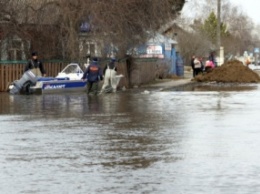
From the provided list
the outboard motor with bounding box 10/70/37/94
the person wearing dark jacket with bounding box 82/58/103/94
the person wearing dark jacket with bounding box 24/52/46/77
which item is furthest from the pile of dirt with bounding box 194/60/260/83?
the outboard motor with bounding box 10/70/37/94

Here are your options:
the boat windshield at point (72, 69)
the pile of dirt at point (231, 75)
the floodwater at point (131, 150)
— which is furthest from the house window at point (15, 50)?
the pile of dirt at point (231, 75)

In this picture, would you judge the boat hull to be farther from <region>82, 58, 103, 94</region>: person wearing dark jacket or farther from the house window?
the house window

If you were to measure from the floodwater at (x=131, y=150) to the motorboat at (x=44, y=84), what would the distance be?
23.8ft

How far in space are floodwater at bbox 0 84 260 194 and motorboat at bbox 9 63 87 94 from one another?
7246mm

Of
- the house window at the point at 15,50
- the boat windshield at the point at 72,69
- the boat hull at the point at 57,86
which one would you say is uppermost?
the house window at the point at 15,50

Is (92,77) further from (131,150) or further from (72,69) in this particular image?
(131,150)

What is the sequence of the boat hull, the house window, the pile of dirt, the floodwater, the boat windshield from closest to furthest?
the floodwater → the boat hull → the boat windshield → the house window → the pile of dirt

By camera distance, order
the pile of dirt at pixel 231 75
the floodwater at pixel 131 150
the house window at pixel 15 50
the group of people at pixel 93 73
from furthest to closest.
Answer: the pile of dirt at pixel 231 75, the house window at pixel 15 50, the group of people at pixel 93 73, the floodwater at pixel 131 150

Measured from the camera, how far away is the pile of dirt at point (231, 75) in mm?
44438

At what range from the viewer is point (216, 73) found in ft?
149

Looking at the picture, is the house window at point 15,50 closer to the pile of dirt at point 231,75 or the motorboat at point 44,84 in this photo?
the motorboat at point 44,84

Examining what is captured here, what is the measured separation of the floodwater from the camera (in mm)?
9680

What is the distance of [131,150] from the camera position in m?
12.8

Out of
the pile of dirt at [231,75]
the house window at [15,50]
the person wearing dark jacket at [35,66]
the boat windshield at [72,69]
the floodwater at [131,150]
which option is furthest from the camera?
the pile of dirt at [231,75]
